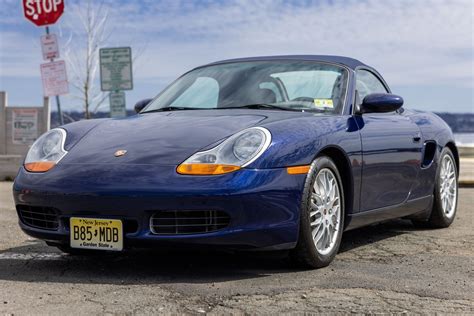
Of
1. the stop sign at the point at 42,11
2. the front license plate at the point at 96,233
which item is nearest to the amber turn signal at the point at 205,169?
the front license plate at the point at 96,233

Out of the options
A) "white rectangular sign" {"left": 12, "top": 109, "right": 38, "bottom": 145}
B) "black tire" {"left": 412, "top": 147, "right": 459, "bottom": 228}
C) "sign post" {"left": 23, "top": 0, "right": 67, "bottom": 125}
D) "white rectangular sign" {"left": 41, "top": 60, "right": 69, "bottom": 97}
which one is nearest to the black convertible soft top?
"black tire" {"left": 412, "top": 147, "right": 459, "bottom": 228}

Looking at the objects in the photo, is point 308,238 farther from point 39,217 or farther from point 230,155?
point 39,217

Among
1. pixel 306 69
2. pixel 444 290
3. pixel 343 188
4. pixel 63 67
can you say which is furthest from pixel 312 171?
pixel 63 67

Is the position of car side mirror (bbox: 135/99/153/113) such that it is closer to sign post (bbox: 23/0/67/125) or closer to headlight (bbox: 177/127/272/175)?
headlight (bbox: 177/127/272/175)

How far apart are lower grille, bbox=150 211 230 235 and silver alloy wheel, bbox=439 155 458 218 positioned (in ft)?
9.62

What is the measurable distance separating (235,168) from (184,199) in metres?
0.31

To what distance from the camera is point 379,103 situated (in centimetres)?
500

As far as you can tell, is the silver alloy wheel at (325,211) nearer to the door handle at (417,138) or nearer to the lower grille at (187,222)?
the lower grille at (187,222)

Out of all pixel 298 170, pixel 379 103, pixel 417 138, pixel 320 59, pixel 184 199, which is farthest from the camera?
pixel 417 138

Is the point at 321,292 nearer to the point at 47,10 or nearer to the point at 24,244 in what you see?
the point at 24,244

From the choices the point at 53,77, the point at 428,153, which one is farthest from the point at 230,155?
the point at 53,77

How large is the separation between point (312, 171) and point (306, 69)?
1.32 m

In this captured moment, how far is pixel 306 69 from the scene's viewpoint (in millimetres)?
5262

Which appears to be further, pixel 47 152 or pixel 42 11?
pixel 42 11
